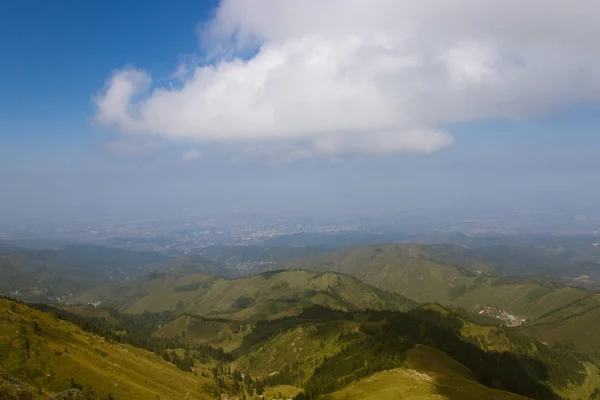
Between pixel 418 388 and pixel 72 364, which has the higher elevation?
pixel 72 364

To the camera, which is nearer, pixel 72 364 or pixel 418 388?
pixel 418 388

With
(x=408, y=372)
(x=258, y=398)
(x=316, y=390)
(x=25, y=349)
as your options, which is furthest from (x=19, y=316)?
(x=408, y=372)

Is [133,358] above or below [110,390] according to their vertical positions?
below

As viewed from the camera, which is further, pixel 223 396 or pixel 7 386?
pixel 223 396

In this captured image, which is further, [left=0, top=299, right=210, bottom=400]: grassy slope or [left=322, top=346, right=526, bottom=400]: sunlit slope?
[left=0, top=299, right=210, bottom=400]: grassy slope

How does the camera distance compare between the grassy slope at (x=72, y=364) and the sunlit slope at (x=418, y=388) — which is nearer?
the sunlit slope at (x=418, y=388)

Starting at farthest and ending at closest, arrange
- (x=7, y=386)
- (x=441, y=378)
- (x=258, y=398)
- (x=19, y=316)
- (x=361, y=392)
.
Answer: (x=258, y=398)
(x=19, y=316)
(x=441, y=378)
(x=361, y=392)
(x=7, y=386)

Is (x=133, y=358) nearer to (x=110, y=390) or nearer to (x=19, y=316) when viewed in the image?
(x=19, y=316)

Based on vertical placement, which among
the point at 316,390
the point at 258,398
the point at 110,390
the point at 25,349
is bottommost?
the point at 258,398
